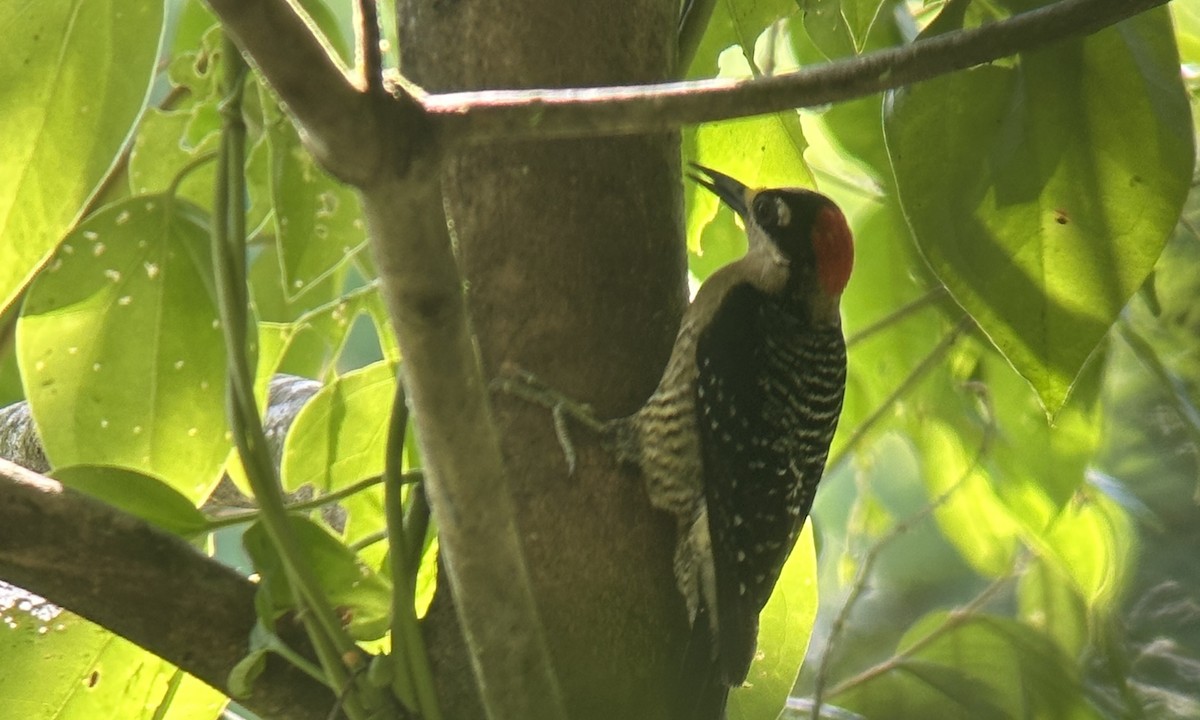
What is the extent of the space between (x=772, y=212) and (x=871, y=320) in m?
0.17

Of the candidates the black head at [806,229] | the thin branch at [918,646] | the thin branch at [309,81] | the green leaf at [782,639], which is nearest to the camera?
the thin branch at [309,81]

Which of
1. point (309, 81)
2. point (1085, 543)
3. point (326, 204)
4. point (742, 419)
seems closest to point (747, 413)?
point (742, 419)

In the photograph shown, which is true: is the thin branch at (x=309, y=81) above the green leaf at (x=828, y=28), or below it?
below

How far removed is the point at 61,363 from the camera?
3.00ft

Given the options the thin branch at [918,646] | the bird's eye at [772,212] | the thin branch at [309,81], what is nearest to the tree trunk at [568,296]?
the thin branch at [309,81]

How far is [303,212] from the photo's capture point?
0.92 metres

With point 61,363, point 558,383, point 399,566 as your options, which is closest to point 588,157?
point 558,383

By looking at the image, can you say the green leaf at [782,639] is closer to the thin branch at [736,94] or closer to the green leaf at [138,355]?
Answer: the green leaf at [138,355]

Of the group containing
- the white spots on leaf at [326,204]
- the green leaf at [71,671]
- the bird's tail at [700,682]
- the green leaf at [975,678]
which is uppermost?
the white spots on leaf at [326,204]

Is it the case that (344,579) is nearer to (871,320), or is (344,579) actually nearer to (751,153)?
(751,153)

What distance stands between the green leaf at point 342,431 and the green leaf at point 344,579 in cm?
21

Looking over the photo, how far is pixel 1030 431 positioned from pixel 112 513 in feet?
2.51

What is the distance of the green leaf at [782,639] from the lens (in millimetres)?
1028

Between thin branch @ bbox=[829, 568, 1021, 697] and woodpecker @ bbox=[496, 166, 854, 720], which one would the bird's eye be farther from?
thin branch @ bbox=[829, 568, 1021, 697]
